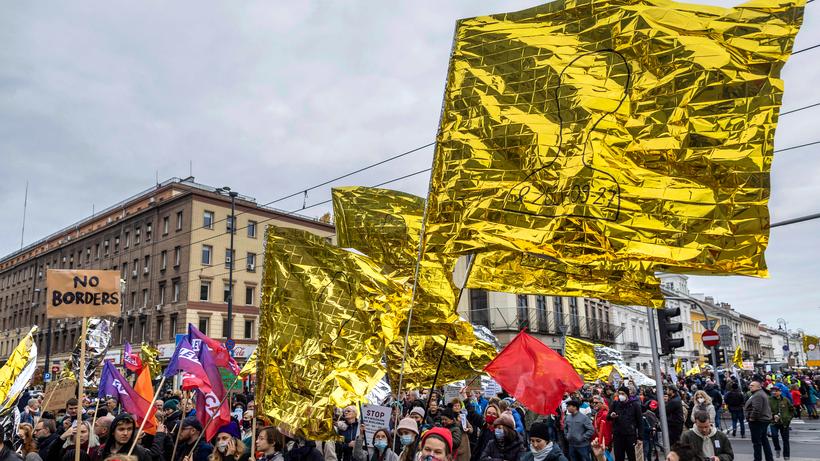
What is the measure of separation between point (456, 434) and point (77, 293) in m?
5.84

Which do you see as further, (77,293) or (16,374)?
(16,374)

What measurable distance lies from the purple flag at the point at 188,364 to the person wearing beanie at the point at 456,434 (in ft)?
12.4

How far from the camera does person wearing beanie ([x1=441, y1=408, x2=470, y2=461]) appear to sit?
9398 millimetres

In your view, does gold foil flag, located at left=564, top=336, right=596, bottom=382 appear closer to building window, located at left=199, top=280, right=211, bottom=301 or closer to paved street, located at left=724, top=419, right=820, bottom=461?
paved street, located at left=724, top=419, right=820, bottom=461

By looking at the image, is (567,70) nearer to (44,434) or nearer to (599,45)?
(599,45)

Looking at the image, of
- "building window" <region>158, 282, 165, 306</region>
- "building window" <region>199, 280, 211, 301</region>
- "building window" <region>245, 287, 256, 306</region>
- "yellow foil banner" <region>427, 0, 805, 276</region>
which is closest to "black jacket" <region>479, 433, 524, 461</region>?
"yellow foil banner" <region>427, 0, 805, 276</region>

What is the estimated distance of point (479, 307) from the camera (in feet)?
139

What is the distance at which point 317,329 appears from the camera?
689 cm

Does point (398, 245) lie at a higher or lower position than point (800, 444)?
higher

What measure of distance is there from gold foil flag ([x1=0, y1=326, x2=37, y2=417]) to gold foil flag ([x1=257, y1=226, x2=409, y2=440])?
4.50 metres

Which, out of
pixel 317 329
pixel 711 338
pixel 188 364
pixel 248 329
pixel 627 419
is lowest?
pixel 627 419

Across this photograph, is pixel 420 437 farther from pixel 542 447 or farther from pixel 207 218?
pixel 207 218

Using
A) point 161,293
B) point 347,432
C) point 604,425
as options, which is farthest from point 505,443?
point 161,293

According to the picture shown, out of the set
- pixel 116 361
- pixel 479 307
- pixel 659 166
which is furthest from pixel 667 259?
pixel 116 361
